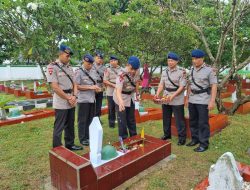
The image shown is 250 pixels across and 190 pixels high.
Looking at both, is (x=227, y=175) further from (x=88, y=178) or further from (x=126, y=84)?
(x=126, y=84)

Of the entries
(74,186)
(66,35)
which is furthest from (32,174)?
(66,35)

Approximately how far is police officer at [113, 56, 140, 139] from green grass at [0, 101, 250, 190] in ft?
2.48

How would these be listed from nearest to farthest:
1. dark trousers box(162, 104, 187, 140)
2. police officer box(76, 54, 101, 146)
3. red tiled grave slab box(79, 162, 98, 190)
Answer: red tiled grave slab box(79, 162, 98, 190) → dark trousers box(162, 104, 187, 140) → police officer box(76, 54, 101, 146)

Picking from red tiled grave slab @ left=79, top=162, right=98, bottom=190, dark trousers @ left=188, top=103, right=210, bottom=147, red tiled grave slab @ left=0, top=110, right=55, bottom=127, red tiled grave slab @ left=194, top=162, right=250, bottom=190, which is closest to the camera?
red tiled grave slab @ left=79, top=162, right=98, bottom=190

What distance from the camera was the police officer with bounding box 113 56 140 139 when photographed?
4.19 m

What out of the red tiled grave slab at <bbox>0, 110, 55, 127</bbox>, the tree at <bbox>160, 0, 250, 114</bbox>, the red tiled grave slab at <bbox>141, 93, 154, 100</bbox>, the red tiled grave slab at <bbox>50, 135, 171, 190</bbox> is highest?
the tree at <bbox>160, 0, 250, 114</bbox>

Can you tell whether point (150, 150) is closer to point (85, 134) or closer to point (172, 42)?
point (85, 134)

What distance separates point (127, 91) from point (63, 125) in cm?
122

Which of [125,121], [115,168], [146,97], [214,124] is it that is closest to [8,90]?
[146,97]

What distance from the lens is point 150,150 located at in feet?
12.1

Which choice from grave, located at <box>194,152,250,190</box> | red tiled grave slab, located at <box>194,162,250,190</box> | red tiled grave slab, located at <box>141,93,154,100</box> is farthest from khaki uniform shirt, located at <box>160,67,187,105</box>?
red tiled grave slab, located at <box>141,93,154,100</box>

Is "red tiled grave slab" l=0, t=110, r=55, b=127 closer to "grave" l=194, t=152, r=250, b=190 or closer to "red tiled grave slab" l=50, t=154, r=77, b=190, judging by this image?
"red tiled grave slab" l=50, t=154, r=77, b=190

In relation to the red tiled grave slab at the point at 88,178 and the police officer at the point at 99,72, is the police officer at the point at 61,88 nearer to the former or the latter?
the red tiled grave slab at the point at 88,178

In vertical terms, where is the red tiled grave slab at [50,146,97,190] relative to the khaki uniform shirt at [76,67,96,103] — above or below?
below
